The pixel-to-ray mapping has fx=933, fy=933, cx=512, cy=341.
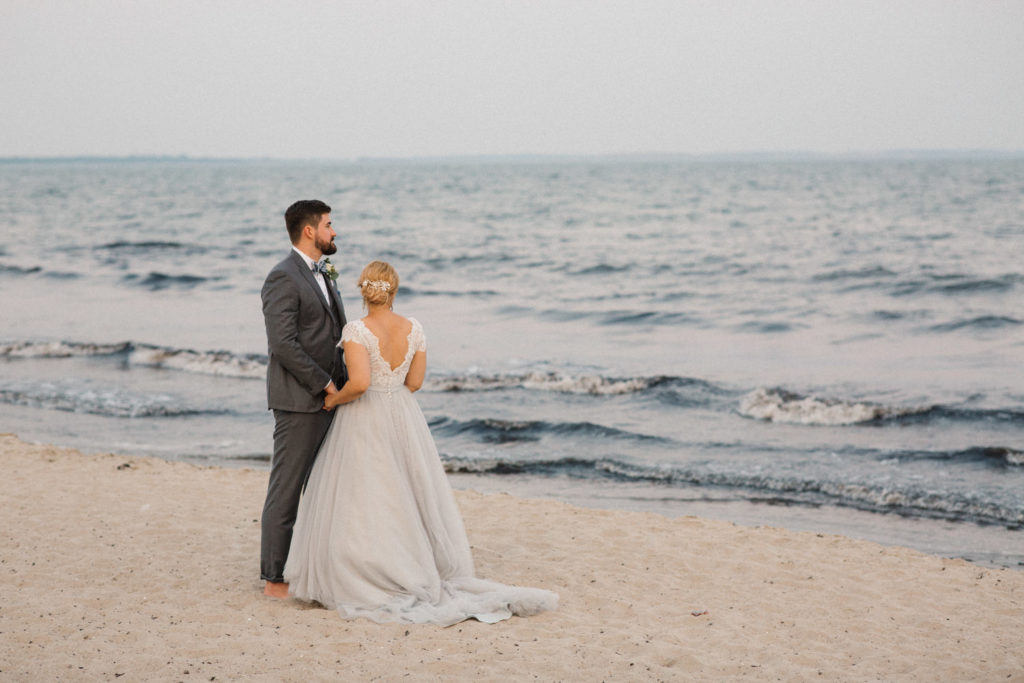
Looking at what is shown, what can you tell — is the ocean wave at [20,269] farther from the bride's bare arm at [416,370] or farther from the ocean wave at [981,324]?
the bride's bare arm at [416,370]

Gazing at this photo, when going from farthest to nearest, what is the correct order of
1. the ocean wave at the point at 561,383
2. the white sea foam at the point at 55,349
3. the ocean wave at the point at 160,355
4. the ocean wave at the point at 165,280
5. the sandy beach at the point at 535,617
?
the ocean wave at the point at 165,280 < the white sea foam at the point at 55,349 < the ocean wave at the point at 160,355 < the ocean wave at the point at 561,383 < the sandy beach at the point at 535,617

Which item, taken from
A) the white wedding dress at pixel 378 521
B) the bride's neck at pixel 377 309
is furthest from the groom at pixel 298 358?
the bride's neck at pixel 377 309

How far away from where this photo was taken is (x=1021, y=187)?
6200 cm

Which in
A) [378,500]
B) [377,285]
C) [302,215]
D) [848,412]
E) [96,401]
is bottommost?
[96,401]

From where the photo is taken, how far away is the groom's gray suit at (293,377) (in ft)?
16.8

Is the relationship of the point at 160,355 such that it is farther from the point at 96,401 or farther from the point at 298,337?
the point at 298,337

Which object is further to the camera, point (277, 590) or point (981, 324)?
point (981, 324)

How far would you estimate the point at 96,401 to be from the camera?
12859mm

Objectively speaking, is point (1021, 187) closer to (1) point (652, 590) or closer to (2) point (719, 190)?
(2) point (719, 190)

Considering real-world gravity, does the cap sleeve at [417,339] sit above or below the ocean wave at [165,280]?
above

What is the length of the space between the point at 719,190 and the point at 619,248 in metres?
39.4

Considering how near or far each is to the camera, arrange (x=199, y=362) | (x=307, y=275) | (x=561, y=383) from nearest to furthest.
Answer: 1. (x=307, y=275)
2. (x=561, y=383)
3. (x=199, y=362)

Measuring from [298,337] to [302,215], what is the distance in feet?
2.23

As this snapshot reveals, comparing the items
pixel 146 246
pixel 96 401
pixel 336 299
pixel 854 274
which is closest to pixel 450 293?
pixel 854 274
